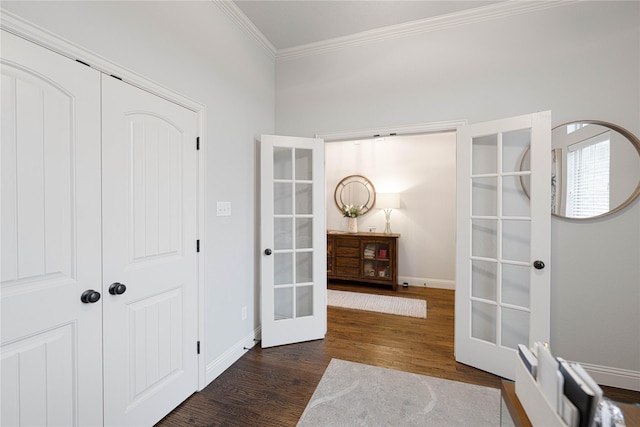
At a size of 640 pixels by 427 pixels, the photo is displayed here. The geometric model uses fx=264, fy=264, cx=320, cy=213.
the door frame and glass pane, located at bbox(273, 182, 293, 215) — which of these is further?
glass pane, located at bbox(273, 182, 293, 215)

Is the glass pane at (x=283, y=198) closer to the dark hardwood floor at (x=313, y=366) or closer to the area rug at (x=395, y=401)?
the dark hardwood floor at (x=313, y=366)

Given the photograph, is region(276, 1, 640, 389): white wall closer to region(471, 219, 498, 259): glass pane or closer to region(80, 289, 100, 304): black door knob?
region(471, 219, 498, 259): glass pane

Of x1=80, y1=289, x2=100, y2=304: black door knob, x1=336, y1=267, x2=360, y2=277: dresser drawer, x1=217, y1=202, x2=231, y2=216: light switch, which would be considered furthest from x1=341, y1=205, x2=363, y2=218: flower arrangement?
x1=80, y1=289, x2=100, y2=304: black door knob

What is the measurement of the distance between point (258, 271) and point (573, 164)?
2.86 meters

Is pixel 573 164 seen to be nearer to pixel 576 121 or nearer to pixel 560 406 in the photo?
pixel 576 121

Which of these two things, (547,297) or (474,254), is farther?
(474,254)

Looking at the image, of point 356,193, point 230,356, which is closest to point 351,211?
point 356,193

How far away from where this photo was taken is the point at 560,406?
0.74 m

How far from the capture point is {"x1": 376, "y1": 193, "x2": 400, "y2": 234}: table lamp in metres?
4.59

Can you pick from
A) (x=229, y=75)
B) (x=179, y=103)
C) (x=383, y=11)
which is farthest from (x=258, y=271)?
(x=383, y=11)

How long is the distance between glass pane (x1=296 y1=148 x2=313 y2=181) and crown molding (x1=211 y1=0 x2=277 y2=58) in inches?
44.3

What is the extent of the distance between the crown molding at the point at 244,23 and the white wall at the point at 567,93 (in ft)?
3.61

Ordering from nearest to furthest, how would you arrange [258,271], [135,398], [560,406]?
[560,406]
[135,398]
[258,271]

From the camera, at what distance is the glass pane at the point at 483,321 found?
7.35 feet
